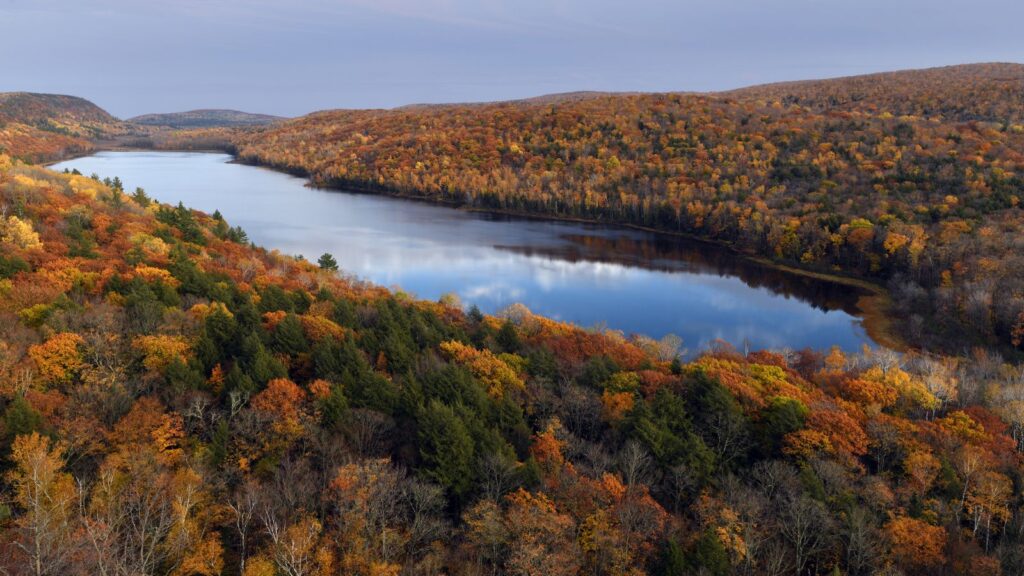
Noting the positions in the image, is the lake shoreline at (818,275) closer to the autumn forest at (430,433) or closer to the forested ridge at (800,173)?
the forested ridge at (800,173)

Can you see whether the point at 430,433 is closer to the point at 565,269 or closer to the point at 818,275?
the point at 565,269

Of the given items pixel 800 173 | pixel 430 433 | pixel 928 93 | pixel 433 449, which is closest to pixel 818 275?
pixel 800 173

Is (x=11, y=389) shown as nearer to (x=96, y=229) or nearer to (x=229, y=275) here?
(x=229, y=275)

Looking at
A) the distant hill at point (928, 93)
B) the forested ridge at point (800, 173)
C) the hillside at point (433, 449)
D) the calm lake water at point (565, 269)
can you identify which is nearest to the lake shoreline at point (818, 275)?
the forested ridge at point (800, 173)

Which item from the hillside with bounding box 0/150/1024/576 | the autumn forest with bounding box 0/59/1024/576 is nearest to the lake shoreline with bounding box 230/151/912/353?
the autumn forest with bounding box 0/59/1024/576

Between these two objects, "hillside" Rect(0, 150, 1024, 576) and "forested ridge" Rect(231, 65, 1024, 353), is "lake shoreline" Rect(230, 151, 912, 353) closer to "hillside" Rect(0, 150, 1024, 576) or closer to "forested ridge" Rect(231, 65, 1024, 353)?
"forested ridge" Rect(231, 65, 1024, 353)

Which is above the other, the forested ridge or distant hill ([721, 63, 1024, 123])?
distant hill ([721, 63, 1024, 123])

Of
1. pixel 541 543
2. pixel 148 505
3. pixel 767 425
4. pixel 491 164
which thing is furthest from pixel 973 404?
pixel 491 164
